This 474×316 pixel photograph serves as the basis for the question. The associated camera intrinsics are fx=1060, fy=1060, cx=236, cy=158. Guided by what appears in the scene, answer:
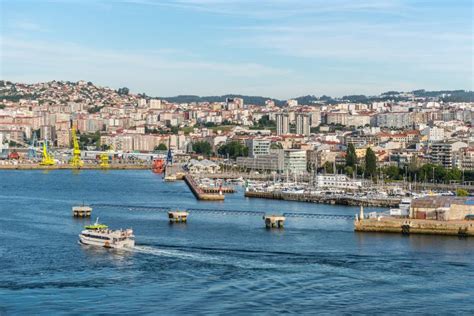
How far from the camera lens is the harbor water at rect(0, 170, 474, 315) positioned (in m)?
9.45

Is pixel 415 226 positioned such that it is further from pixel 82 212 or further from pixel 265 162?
pixel 265 162

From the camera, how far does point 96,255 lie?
1219 centimetres

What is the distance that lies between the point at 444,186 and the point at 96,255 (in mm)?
13799

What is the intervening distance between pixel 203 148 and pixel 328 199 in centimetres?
2447

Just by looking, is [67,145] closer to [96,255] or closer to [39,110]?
[39,110]

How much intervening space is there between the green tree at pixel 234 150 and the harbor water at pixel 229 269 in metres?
22.6

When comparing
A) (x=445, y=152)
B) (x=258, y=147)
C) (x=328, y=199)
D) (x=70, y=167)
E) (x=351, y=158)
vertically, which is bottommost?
(x=328, y=199)

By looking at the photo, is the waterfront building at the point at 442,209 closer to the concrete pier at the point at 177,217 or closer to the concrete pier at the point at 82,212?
the concrete pier at the point at 177,217

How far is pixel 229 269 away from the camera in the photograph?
11023mm

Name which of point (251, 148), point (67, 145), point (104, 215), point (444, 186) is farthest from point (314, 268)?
point (67, 145)

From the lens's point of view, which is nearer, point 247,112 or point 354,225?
point 354,225

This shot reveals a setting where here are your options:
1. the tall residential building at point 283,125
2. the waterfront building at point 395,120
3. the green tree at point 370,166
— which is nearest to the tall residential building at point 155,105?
→ the waterfront building at point 395,120

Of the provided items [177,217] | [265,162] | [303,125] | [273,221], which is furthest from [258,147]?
[273,221]

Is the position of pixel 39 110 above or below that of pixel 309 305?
above
